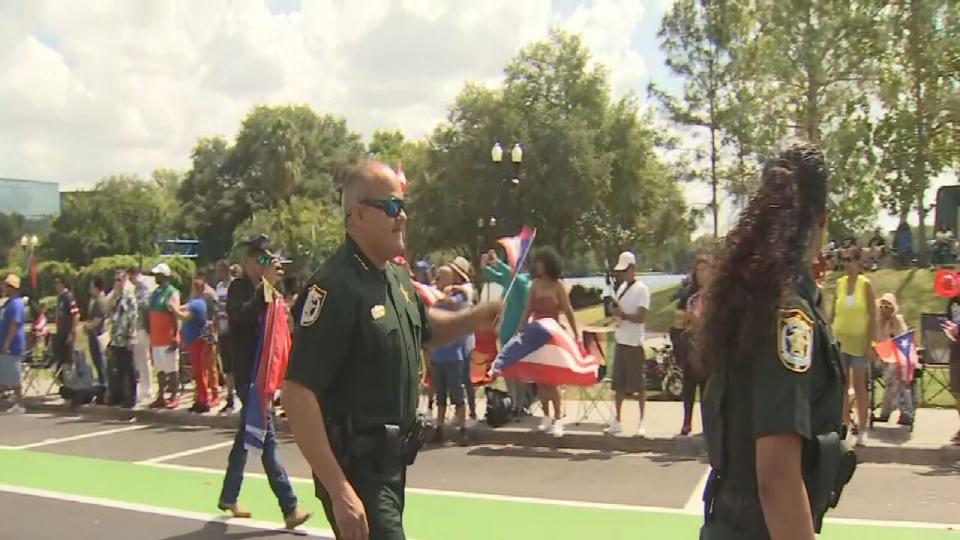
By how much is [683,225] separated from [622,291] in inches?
1450

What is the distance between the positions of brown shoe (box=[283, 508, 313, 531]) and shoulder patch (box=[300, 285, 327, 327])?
3744mm

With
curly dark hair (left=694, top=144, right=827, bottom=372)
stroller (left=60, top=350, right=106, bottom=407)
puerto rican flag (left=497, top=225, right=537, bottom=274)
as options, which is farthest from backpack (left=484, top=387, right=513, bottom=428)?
curly dark hair (left=694, top=144, right=827, bottom=372)

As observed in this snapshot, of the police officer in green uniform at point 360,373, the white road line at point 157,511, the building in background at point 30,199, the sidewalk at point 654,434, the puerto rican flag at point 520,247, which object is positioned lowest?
the white road line at point 157,511

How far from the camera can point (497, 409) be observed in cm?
1029

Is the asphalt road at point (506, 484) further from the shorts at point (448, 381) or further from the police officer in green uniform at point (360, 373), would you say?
the police officer in green uniform at point (360, 373)

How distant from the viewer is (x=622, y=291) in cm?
987

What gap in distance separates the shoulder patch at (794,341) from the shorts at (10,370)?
13.0m

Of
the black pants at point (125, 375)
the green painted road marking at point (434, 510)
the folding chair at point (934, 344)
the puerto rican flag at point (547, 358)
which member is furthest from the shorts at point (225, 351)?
the folding chair at point (934, 344)

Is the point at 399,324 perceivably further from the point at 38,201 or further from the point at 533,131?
the point at 38,201

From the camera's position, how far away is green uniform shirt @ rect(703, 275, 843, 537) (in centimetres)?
221

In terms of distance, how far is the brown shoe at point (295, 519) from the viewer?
6.50 m

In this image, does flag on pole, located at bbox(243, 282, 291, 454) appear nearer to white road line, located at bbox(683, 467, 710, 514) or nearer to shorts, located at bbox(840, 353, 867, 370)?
white road line, located at bbox(683, 467, 710, 514)

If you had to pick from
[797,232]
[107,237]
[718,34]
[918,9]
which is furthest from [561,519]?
[107,237]

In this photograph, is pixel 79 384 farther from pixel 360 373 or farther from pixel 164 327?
pixel 360 373
